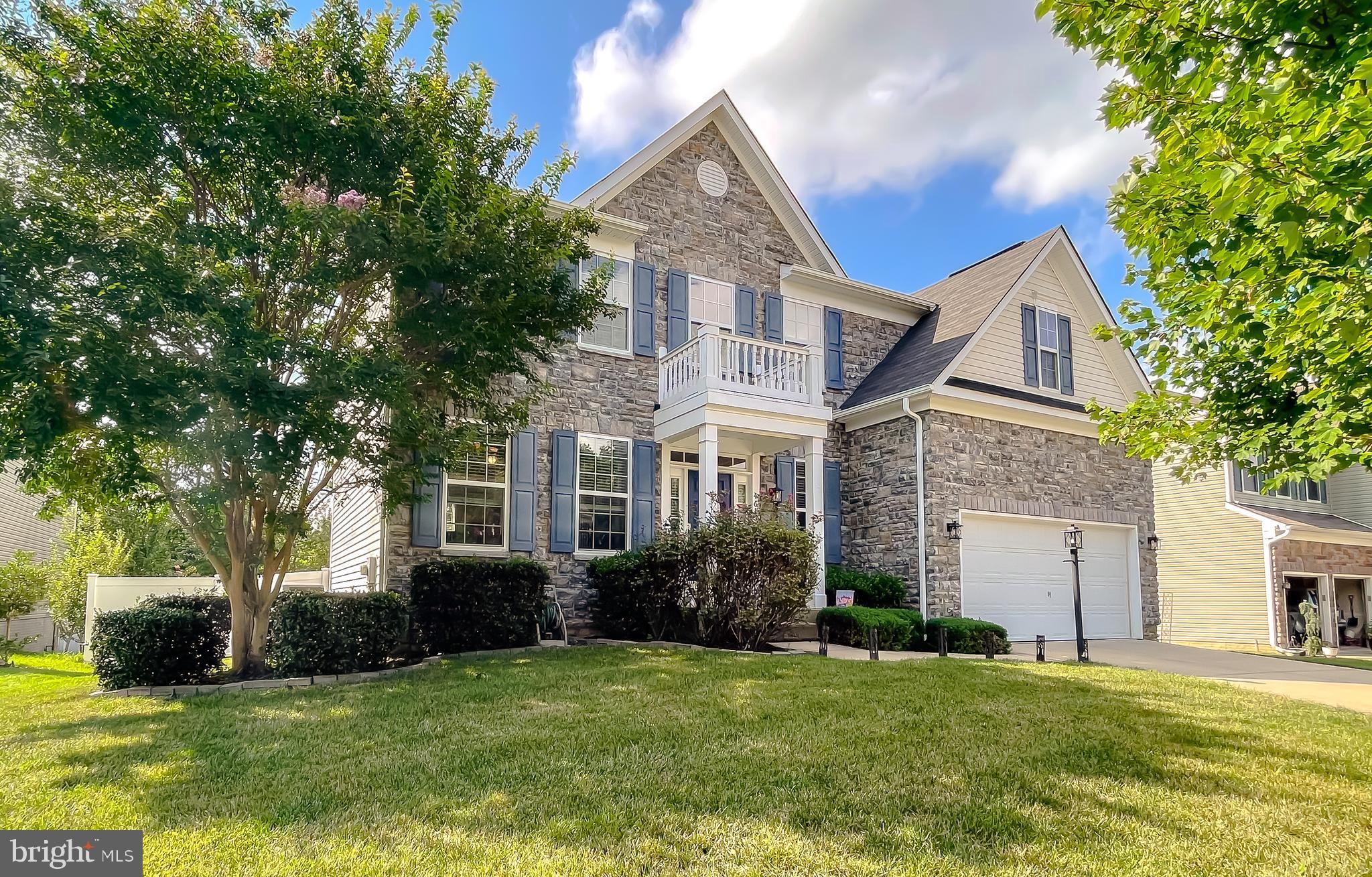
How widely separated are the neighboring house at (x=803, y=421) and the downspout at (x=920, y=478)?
0.03m

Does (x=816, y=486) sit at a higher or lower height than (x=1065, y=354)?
lower

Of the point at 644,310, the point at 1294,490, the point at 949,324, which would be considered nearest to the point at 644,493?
the point at 644,310

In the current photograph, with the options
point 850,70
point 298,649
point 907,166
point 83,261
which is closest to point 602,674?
point 298,649

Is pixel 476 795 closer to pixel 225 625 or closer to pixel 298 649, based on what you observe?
pixel 298 649

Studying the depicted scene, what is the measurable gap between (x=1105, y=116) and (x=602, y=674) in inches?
259

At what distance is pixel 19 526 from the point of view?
2061cm

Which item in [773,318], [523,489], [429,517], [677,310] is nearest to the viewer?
[429,517]

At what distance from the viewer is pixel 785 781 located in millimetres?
4453

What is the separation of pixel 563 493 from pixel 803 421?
3849 mm

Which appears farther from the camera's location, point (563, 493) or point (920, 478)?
point (920, 478)

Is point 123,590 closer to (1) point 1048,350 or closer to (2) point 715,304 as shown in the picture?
(2) point 715,304

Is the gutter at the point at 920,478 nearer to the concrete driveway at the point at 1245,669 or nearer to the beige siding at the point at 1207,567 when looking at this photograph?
the concrete driveway at the point at 1245,669

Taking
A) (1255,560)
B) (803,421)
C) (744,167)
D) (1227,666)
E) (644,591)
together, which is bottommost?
(1227,666)

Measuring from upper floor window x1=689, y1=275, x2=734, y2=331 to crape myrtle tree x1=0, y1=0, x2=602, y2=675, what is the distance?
4.81 metres
